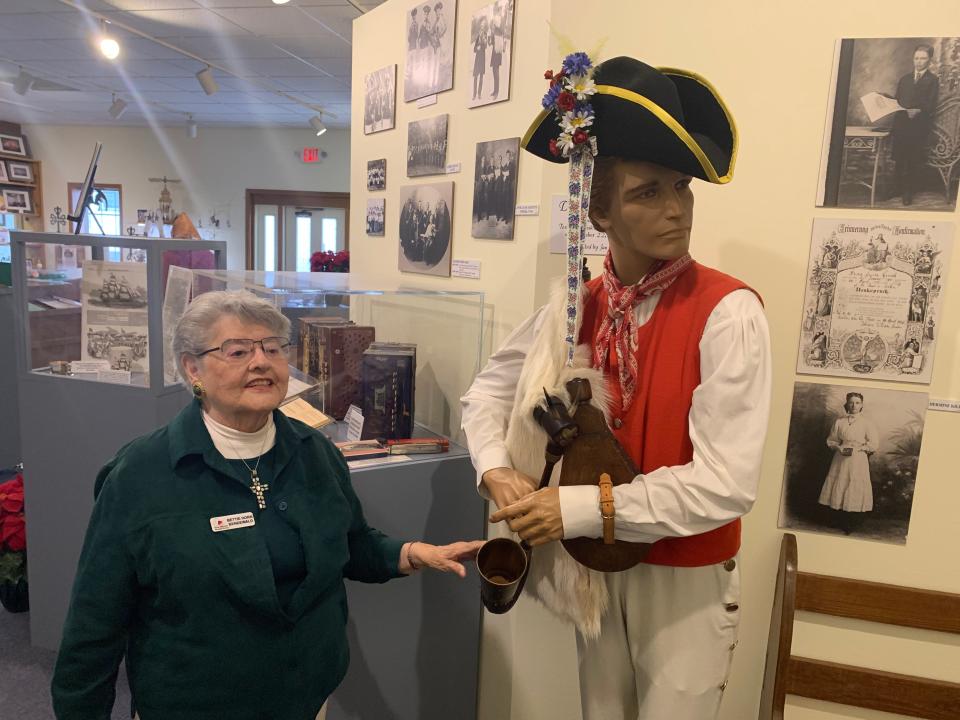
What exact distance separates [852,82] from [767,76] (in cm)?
17

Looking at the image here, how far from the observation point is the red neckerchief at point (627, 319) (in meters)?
1.18

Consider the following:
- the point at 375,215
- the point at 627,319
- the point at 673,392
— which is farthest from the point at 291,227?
the point at 673,392

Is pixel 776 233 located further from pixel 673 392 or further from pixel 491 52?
pixel 491 52

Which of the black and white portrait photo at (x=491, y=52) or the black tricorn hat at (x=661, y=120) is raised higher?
the black and white portrait photo at (x=491, y=52)

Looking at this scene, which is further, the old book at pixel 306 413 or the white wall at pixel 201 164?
the white wall at pixel 201 164

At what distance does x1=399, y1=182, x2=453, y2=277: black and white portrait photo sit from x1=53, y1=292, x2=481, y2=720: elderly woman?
108cm

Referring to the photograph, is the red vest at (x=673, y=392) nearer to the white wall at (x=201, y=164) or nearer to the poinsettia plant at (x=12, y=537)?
the poinsettia plant at (x=12, y=537)

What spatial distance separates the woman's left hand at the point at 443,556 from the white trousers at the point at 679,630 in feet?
0.99

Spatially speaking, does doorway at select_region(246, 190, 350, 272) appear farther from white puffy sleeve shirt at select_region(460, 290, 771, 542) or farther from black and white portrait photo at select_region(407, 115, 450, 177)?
white puffy sleeve shirt at select_region(460, 290, 771, 542)

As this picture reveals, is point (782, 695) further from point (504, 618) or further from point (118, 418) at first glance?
point (118, 418)

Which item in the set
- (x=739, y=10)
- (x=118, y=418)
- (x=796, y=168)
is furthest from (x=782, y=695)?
(x=118, y=418)

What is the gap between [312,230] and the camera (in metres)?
9.71

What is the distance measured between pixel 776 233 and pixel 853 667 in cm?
105

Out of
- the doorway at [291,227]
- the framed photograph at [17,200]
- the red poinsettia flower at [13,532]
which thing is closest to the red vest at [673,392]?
the red poinsettia flower at [13,532]
